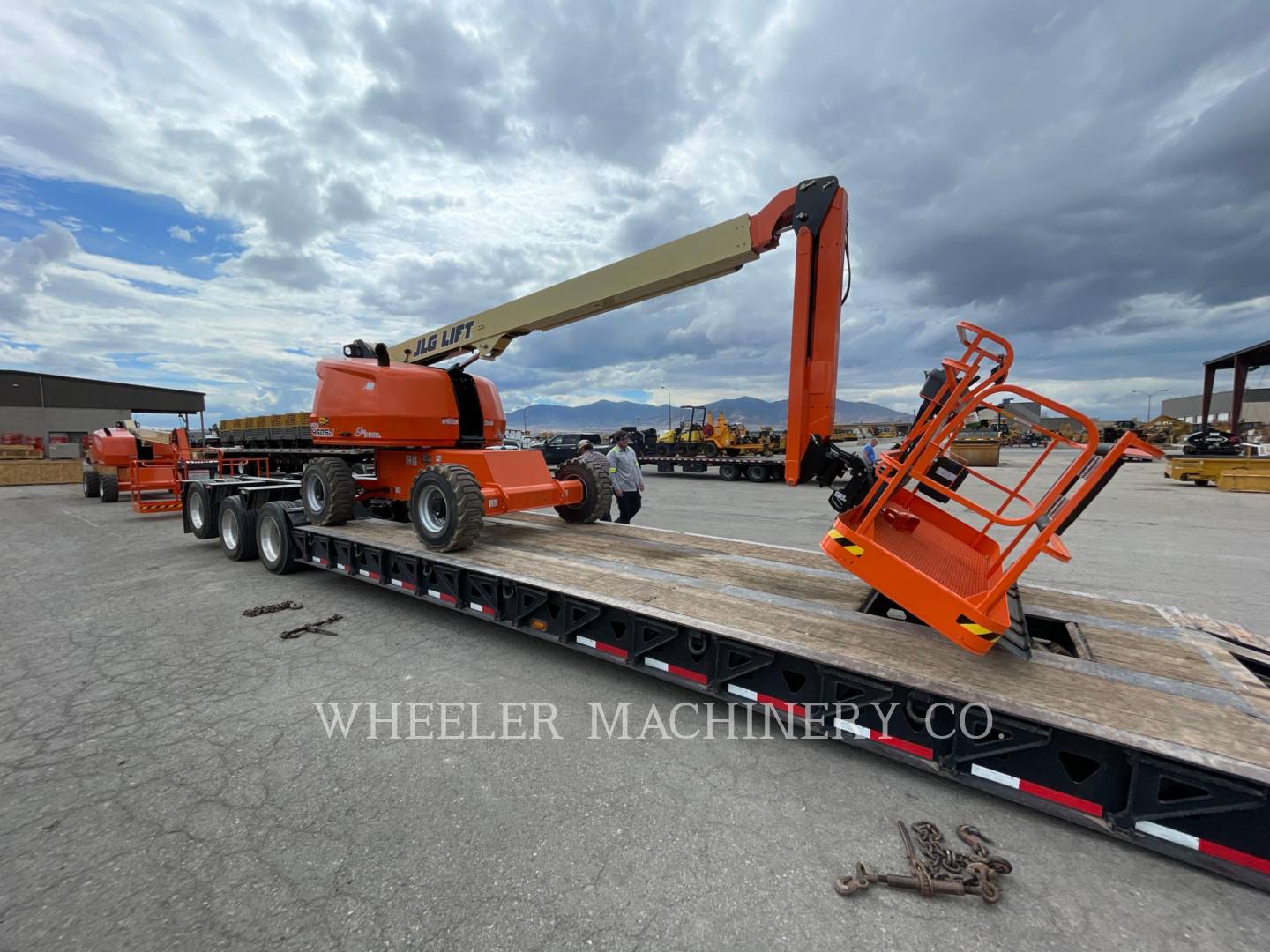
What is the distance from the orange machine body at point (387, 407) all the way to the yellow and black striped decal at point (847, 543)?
546 centimetres

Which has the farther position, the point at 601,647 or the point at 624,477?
the point at 624,477

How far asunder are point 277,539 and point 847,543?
294 inches

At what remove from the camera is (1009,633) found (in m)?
3.31

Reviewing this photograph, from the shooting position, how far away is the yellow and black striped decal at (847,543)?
334 centimetres

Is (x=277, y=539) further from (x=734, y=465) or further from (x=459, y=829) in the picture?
(x=734, y=465)

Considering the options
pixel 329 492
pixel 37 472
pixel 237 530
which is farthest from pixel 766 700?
pixel 37 472

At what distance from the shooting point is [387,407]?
6883 mm

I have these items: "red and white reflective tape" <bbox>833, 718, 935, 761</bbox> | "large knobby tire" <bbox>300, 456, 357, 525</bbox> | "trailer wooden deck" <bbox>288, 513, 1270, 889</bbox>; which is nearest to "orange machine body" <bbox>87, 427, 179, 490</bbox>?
"large knobby tire" <bbox>300, 456, 357, 525</bbox>

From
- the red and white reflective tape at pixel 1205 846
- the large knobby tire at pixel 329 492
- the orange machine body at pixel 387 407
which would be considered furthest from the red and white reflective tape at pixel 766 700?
the large knobby tire at pixel 329 492

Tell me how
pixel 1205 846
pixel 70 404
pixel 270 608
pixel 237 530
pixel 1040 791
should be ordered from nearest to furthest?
pixel 1205 846 < pixel 1040 791 < pixel 270 608 < pixel 237 530 < pixel 70 404

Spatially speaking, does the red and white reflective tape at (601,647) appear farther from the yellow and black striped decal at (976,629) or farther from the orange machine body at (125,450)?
the orange machine body at (125,450)

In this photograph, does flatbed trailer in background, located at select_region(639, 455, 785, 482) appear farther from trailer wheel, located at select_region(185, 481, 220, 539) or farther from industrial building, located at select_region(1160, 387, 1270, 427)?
industrial building, located at select_region(1160, 387, 1270, 427)

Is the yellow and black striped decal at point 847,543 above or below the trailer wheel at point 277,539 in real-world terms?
above

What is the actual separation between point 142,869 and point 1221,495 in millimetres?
24985
